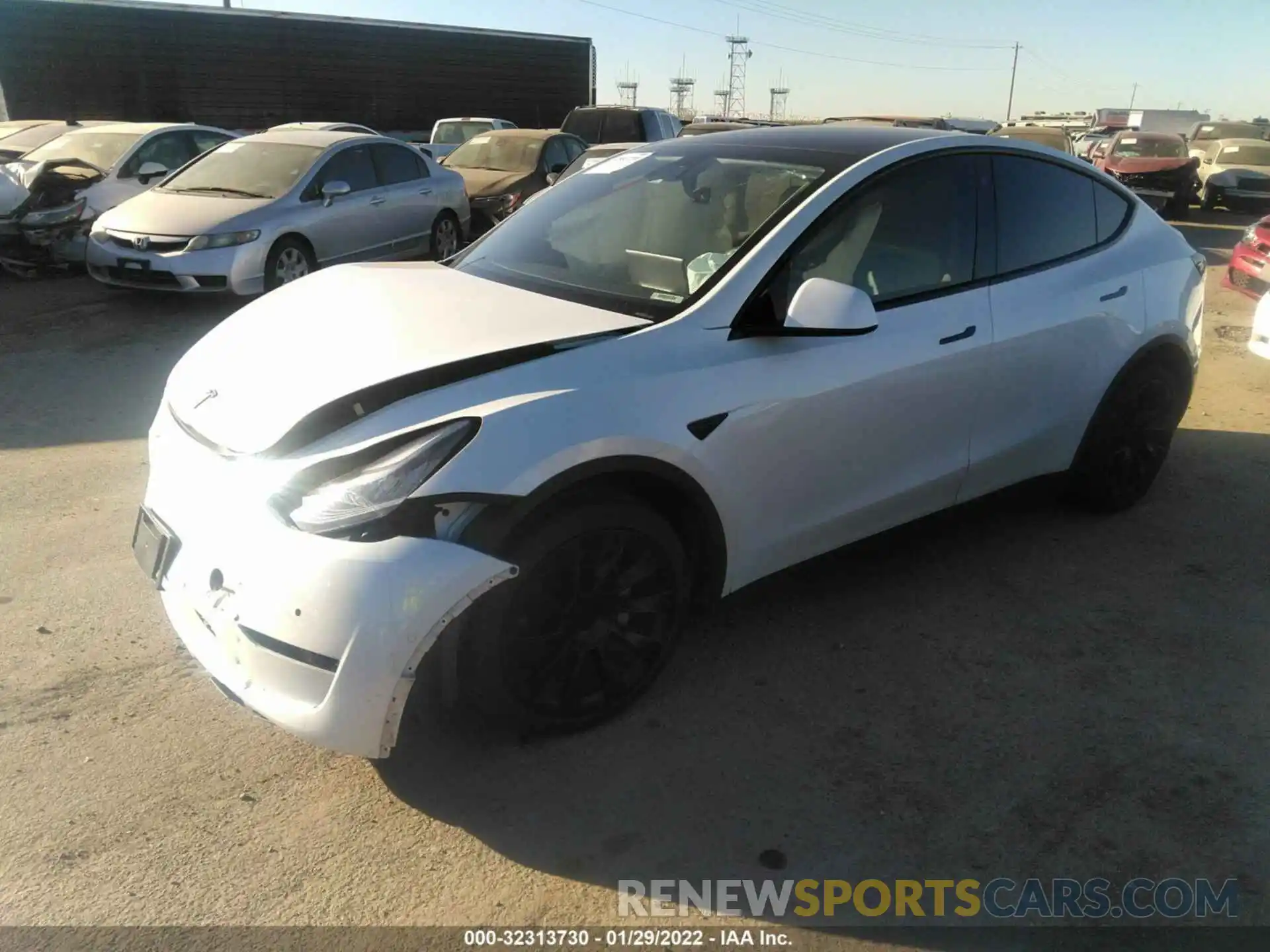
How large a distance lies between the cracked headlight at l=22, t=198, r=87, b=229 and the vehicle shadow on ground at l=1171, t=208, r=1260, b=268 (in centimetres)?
1303

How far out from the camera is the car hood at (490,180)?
40.5 feet

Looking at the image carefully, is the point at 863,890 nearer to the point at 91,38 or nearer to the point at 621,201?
the point at 621,201

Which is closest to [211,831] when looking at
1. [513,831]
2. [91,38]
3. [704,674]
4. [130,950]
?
[130,950]

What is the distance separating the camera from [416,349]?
111 inches

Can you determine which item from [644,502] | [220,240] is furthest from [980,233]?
[220,240]

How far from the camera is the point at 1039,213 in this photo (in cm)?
409

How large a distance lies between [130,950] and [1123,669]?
3.11 m

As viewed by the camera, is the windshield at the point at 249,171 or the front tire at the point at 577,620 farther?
the windshield at the point at 249,171

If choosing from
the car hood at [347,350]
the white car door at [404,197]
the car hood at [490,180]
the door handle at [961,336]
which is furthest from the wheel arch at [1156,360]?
the car hood at [490,180]

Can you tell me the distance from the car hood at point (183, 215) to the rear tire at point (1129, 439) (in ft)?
23.4

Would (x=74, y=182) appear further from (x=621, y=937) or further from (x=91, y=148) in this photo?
(x=621, y=937)

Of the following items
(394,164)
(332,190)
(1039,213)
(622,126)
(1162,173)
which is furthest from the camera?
(1162,173)

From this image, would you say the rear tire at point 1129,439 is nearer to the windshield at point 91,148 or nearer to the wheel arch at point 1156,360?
the wheel arch at point 1156,360

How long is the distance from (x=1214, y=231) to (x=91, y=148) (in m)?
17.2
